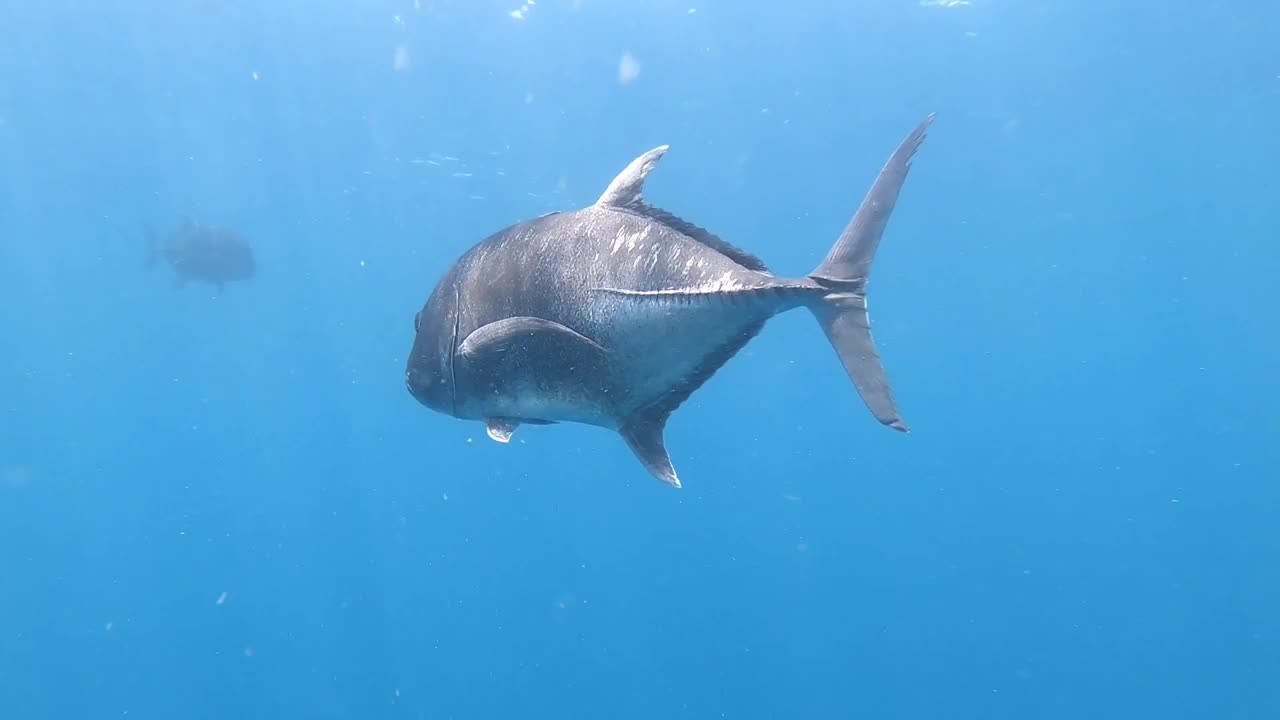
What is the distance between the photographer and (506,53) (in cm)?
1784

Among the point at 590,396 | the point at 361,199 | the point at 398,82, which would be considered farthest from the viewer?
the point at 361,199

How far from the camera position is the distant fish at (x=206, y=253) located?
49.6 feet

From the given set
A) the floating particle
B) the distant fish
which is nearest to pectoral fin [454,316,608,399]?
the distant fish

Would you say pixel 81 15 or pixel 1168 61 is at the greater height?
pixel 1168 61

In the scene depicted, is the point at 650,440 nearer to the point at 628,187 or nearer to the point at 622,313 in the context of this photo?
the point at 622,313

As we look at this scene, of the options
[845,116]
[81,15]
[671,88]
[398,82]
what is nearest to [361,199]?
[398,82]

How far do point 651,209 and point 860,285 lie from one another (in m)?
1.00

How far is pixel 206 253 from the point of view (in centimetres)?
1529

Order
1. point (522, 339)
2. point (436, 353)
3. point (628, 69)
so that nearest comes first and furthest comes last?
point (522, 339)
point (436, 353)
point (628, 69)

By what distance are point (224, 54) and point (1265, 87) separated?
85.4ft

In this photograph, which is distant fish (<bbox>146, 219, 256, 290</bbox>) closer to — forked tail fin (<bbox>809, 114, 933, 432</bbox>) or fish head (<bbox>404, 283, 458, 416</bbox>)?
fish head (<bbox>404, 283, 458, 416</bbox>)

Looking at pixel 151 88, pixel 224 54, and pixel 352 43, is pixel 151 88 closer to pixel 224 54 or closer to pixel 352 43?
pixel 224 54

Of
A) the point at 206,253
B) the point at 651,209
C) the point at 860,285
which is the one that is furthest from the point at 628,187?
the point at 206,253

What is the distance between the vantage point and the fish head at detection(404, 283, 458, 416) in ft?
12.4
